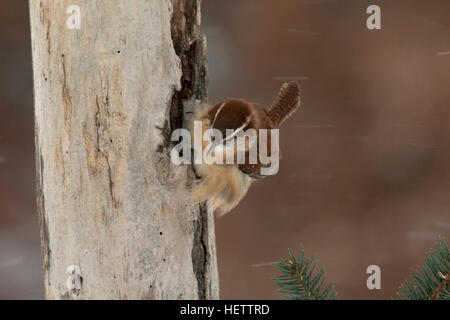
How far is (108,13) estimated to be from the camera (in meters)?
1.29

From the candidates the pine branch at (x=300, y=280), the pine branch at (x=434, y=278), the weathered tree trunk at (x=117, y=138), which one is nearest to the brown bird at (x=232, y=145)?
the weathered tree trunk at (x=117, y=138)

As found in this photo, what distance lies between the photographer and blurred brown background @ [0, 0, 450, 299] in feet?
9.73

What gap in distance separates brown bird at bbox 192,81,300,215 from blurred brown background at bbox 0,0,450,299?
1.47 metres

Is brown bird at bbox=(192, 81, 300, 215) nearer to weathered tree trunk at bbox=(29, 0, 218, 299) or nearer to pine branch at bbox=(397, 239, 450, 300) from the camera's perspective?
weathered tree trunk at bbox=(29, 0, 218, 299)

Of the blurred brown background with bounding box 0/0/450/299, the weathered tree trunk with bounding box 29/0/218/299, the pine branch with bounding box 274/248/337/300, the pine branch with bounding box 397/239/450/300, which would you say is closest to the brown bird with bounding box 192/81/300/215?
the weathered tree trunk with bounding box 29/0/218/299

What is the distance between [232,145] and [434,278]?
51 cm

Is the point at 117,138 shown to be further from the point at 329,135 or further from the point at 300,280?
the point at 329,135

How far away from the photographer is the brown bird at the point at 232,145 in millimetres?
1260

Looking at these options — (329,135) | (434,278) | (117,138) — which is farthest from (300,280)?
(329,135)

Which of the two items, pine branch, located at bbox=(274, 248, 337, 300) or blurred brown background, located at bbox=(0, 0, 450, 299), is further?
blurred brown background, located at bbox=(0, 0, 450, 299)

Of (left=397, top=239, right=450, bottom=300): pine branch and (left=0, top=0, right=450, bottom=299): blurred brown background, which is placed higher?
(left=0, top=0, right=450, bottom=299): blurred brown background

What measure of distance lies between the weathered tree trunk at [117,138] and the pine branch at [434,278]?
1.74 feet

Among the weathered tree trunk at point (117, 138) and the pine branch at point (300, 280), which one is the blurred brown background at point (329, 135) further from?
the pine branch at point (300, 280)

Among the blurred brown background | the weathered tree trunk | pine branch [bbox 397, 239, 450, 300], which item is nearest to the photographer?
pine branch [bbox 397, 239, 450, 300]
